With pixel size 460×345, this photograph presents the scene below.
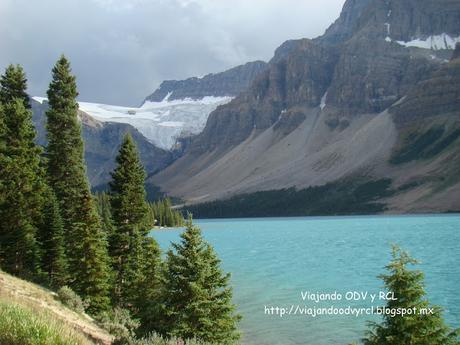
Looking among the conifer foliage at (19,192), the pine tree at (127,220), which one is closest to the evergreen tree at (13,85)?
the conifer foliage at (19,192)

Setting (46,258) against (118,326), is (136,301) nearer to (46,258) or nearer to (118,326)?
(118,326)

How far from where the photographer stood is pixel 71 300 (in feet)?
84.6

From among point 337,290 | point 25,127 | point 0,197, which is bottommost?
point 337,290

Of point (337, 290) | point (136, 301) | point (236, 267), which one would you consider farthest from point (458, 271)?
point (136, 301)

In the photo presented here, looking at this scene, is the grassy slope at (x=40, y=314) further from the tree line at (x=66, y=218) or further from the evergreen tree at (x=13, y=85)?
the evergreen tree at (x=13, y=85)

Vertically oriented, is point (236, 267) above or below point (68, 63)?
below

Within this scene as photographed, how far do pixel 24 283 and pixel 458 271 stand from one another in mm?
38908

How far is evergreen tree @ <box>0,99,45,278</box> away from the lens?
30.1m

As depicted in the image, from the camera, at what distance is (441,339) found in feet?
47.3

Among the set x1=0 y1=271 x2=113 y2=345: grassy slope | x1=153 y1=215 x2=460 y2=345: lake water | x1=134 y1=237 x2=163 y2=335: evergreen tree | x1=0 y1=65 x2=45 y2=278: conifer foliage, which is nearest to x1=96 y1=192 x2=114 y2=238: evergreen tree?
x1=134 y1=237 x2=163 y2=335: evergreen tree

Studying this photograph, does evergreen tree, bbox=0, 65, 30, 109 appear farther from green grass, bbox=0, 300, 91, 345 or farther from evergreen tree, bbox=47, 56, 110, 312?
green grass, bbox=0, 300, 91, 345

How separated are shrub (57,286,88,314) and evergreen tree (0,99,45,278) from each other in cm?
484

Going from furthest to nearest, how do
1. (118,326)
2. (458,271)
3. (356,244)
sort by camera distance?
(356,244) < (458,271) < (118,326)

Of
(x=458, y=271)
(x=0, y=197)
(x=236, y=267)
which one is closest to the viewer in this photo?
(x=0, y=197)
